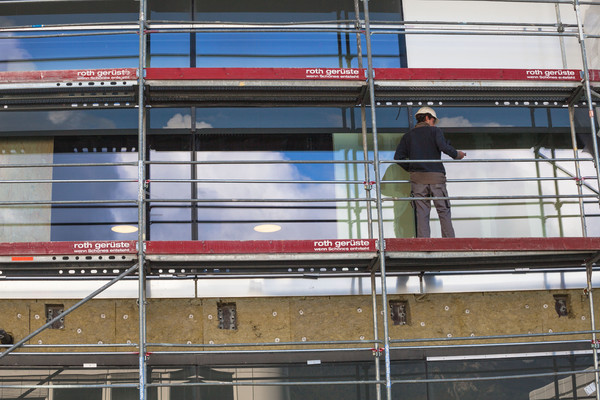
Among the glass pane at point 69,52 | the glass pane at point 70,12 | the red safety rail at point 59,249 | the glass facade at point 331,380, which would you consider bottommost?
the glass facade at point 331,380

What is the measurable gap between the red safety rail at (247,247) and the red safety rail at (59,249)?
33 cm

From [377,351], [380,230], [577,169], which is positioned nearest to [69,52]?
[380,230]

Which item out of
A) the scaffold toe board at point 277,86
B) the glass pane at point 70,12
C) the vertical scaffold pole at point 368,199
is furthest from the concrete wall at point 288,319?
the glass pane at point 70,12

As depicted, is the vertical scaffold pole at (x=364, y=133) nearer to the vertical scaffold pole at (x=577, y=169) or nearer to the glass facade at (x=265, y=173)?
the glass facade at (x=265, y=173)

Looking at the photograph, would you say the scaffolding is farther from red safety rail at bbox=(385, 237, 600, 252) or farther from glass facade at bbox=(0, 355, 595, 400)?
glass facade at bbox=(0, 355, 595, 400)

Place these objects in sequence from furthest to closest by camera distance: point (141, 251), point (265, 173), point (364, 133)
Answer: point (265, 173) → point (364, 133) → point (141, 251)

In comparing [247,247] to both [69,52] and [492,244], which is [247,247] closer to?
[492,244]

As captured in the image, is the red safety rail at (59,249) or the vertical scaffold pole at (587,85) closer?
the red safety rail at (59,249)

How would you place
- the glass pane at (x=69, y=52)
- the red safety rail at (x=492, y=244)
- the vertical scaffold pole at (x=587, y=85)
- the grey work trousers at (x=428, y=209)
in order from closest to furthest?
Result: the red safety rail at (x=492, y=244)
the vertical scaffold pole at (x=587, y=85)
the grey work trousers at (x=428, y=209)
the glass pane at (x=69, y=52)

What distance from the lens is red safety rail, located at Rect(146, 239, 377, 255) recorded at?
8.68 meters

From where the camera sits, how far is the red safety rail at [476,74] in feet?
31.1

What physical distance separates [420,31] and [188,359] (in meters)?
4.83

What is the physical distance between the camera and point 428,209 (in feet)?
31.8

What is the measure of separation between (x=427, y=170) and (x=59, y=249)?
13.8 feet
